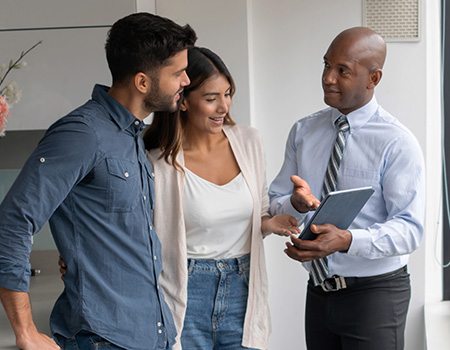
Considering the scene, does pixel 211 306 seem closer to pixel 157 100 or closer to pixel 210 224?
pixel 210 224

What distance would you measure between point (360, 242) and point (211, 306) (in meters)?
0.50

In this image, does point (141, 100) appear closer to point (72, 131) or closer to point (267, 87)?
point (72, 131)

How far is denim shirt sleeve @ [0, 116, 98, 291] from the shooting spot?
4.20 feet

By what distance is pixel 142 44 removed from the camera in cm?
152

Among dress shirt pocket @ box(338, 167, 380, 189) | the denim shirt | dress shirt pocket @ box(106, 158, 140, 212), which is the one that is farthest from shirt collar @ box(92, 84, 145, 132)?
dress shirt pocket @ box(338, 167, 380, 189)

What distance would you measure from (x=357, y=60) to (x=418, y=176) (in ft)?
1.36

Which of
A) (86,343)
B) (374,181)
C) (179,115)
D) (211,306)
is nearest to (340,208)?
(374,181)

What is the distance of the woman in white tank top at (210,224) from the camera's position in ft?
5.91

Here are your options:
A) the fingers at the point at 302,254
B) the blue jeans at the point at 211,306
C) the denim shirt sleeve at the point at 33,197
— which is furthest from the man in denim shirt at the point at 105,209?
the fingers at the point at 302,254

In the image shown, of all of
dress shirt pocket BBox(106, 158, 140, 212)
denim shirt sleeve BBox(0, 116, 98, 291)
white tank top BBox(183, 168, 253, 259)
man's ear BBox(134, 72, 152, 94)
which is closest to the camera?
denim shirt sleeve BBox(0, 116, 98, 291)

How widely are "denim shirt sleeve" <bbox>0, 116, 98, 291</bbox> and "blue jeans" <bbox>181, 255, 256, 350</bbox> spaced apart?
0.61 meters

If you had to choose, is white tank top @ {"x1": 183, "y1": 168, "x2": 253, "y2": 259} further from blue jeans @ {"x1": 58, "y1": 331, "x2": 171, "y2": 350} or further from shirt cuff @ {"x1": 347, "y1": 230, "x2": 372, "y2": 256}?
blue jeans @ {"x1": 58, "y1": 331, "x2": 171, "y2": 350}

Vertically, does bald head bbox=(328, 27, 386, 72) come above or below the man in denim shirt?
above

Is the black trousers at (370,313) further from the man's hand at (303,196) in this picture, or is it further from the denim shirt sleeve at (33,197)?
the denim shirt sleeve at (33,197)
